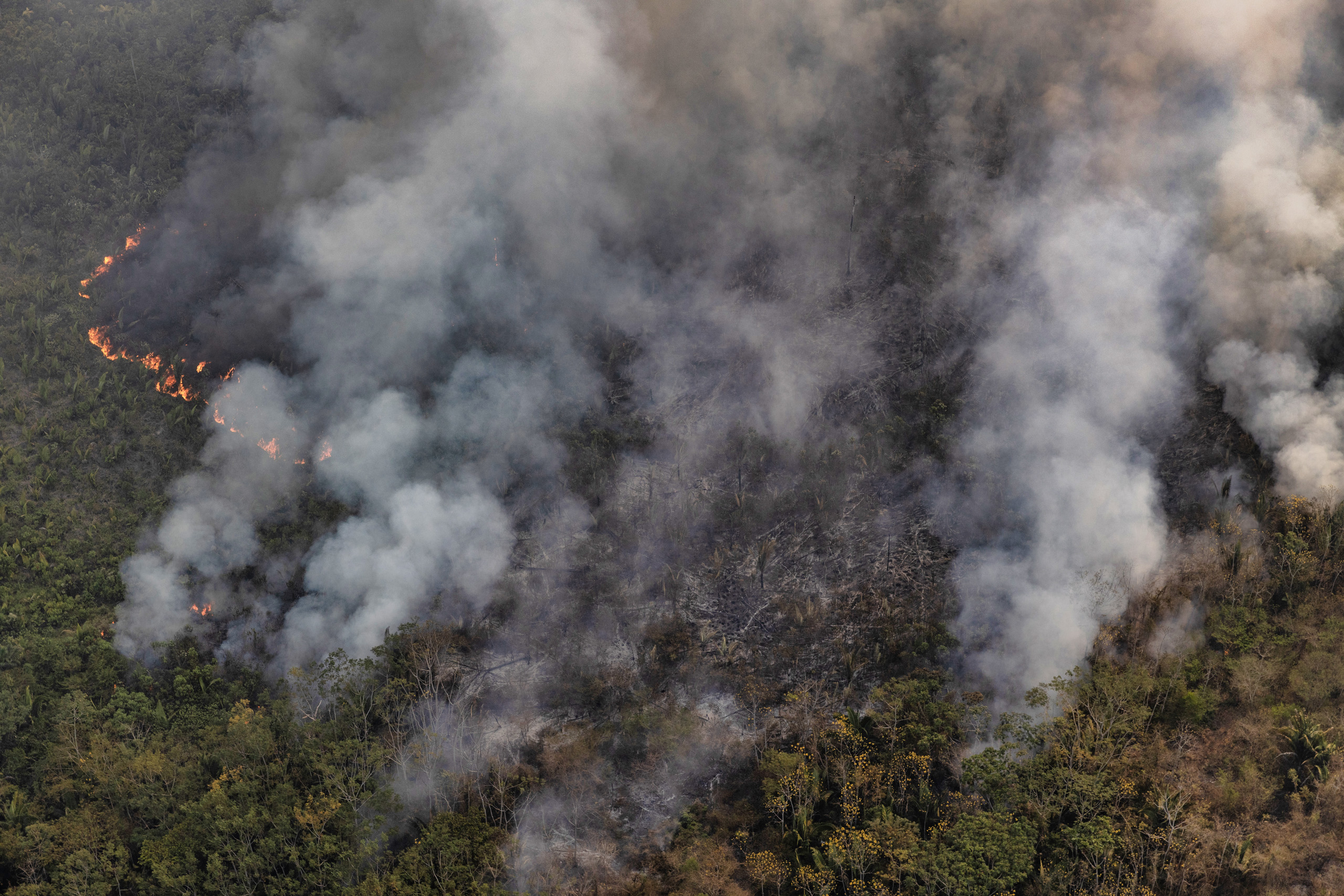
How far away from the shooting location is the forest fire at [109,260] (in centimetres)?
5219

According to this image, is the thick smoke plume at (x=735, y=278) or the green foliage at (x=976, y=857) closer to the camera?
the green foliage at (x=976, y=857)

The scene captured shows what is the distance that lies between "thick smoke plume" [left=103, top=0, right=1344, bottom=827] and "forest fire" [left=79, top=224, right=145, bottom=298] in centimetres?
118

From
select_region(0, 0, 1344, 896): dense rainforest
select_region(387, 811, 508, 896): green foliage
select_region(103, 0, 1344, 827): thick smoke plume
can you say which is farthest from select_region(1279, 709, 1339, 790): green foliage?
select_region(387, 811, 508, 896): green foliage

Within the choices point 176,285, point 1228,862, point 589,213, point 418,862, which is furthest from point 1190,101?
point 176,285

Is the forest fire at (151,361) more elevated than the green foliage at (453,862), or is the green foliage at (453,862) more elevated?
the forest fire at (151,361)

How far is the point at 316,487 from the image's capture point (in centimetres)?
4612

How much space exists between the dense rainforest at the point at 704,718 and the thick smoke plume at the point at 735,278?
1366 millimetres

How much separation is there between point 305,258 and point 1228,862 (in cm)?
4614

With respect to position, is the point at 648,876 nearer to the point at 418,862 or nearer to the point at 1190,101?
the point at 418,862

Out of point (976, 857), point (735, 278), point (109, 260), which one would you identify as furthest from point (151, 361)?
point (976, 857)

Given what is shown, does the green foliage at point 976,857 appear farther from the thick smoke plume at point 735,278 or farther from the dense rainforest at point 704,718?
the thick smoke plume at point 735,278

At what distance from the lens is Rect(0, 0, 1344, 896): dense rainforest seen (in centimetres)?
3419

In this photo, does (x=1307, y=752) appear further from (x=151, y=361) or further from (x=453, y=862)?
(x=151, y=361)

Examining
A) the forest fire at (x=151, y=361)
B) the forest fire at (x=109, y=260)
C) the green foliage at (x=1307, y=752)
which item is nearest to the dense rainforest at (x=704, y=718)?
the green foliage at (x=1307, y=752)
